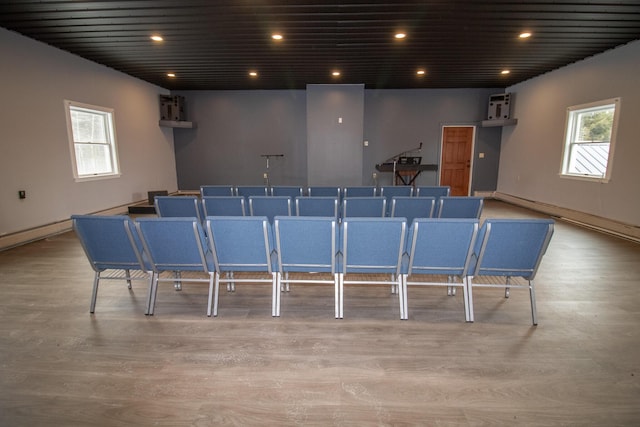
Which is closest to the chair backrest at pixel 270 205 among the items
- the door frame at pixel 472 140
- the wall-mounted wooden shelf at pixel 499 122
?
the door frame at pixel 472 140

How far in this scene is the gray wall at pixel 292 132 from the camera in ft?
30.8

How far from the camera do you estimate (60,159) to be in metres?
5.70

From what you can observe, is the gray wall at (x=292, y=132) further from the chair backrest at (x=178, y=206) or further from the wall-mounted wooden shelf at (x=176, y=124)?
the chair backrest at (x=178, y=206)

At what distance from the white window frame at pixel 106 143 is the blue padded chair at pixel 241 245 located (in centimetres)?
512

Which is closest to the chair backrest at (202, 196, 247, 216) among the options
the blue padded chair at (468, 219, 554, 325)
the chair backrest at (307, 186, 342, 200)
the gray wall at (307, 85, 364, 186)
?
the chair backrest at (307, 186, 342, 200)

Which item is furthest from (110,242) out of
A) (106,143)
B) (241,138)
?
(241,138)

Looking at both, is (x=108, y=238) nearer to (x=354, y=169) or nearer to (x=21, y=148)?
(x=21, y=148)

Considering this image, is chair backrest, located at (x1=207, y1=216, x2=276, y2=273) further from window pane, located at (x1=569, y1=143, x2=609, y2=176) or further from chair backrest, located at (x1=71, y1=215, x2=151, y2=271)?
window pane, located at (x1=569, y1=143, x2=609, y2=176)

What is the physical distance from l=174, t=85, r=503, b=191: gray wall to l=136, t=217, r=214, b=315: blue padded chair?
260 inches

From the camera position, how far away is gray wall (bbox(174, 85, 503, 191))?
30.8ft

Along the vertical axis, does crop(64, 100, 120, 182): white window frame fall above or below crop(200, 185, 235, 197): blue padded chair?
above

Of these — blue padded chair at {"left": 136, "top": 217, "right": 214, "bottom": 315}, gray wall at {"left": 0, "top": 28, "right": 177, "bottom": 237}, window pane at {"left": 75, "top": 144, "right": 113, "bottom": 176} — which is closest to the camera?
blue padded chair at {"left": 136, "top": 217, "right": 214, "bottom": 315}

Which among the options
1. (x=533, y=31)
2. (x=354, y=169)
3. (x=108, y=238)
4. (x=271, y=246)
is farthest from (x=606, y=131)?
(x=108, y=238)

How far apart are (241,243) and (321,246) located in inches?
25.8
